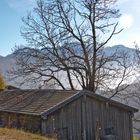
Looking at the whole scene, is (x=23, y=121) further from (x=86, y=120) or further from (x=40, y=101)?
(x=86, y=120)

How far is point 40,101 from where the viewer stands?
21531mm

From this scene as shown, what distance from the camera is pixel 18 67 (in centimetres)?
3150

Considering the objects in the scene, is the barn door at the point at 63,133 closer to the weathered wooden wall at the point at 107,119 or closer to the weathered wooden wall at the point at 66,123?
the weathered wooden wall at the point at 66,123

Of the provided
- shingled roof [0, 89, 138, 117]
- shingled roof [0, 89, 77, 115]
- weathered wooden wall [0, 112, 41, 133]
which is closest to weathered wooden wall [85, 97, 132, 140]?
shingled roof [0, 89, 138, 117]

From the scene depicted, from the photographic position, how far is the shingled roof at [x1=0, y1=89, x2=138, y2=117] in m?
19.8

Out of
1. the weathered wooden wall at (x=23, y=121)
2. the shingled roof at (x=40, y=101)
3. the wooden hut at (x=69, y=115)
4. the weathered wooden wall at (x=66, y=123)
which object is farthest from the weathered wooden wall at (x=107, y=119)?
the weathered wooden wall at (x=23, y=121)

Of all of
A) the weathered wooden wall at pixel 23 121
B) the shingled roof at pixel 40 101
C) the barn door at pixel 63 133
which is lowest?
the barn door at pixel 63 133

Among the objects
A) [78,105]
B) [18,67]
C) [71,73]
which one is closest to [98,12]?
[71,73]

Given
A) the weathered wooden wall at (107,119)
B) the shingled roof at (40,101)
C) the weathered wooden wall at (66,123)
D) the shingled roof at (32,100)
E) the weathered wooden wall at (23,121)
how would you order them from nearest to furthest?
Result: the weathered wooden wall at (23,121) → the weathered wooden wall at (66,123) → the shingled roof at (40,101) → the shingled roof at (32,100) → the weathered wooden wall at (107,119)

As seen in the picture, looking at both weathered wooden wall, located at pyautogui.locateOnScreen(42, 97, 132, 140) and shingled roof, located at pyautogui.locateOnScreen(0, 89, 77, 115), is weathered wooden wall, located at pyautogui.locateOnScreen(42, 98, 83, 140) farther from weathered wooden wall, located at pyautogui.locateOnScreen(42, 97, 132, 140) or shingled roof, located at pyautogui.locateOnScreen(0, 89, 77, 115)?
shingled roof, located at pyautogui.locateOnScreen(0, 89, 77, 115)

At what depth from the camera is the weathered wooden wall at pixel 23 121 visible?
1947 centimetres

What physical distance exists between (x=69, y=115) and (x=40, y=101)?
2.26 metres

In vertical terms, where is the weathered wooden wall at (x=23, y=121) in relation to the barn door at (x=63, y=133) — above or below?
above

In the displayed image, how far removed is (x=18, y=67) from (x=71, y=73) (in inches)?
200
